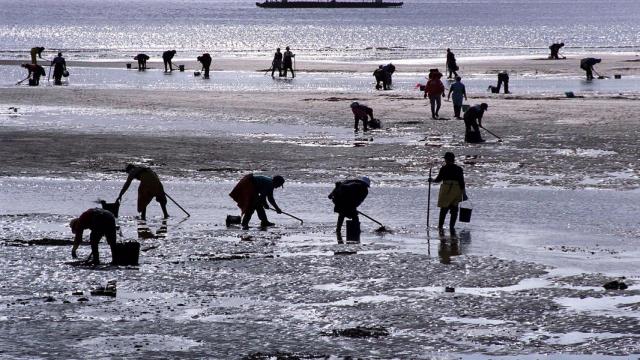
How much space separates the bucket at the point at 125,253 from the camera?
722 inches

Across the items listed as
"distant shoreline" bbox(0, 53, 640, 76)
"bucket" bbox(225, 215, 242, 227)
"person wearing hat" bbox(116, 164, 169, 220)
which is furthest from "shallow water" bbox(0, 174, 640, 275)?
"distant shoreline" bbox(0, 53, 640, 76)

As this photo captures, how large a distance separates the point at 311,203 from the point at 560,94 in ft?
85.8

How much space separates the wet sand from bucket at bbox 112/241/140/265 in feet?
0.98

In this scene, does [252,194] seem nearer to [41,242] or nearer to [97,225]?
[41,242]

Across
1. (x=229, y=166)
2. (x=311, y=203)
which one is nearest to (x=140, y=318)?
(x=311, y=203)

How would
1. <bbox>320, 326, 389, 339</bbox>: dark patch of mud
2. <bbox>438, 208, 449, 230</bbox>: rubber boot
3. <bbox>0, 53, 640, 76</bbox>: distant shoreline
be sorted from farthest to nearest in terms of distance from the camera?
<bbox>0, 53, 640, 76</bbox>: distant shoreline, <bbox>438, 208, 449, 230</bbox>: rubber boot, <bbox>320, 326, 389, 339</bbox>: dark patch of mud

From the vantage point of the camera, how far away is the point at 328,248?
19.8 metres

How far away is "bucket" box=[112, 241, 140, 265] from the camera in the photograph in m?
18.3

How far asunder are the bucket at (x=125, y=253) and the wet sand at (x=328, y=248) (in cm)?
30

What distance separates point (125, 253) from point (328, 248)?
336cm

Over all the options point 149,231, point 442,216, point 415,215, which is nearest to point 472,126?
point 415,215

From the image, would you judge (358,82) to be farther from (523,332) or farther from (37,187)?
(523,332)

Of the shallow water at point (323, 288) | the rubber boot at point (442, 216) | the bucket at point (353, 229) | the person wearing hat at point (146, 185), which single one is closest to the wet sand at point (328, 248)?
the shallow water at point (323, 288)

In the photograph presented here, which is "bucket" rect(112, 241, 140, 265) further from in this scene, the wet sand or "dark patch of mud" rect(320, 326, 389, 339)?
"dark patch of mud" rect(320, 326, 389, 339)
